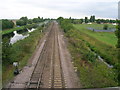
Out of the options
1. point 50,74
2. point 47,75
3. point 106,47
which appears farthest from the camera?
point 106,47

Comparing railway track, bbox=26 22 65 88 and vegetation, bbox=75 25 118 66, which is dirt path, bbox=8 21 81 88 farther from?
vegetation, bbox=75 25 118 66

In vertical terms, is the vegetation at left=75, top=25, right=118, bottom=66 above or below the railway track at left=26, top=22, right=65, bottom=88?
above

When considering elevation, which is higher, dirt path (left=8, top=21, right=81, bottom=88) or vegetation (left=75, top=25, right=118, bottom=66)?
vegetation (left=75, top=25, right=118, bottom=66)

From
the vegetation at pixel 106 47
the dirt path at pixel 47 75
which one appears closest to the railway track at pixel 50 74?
the dirt path at pixel 47 75

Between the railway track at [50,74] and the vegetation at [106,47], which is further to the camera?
the vegetation at [106,47]

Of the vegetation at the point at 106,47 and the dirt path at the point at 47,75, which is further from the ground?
the vegetation at the point at 106,47

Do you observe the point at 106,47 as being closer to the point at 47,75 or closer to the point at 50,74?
the point at 50,74

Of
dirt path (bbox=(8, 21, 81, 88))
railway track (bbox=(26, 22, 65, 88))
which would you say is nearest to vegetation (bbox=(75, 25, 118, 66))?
dirt path (bbox=(8, 21, 81, 88))

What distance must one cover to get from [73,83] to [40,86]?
2858 millimetres

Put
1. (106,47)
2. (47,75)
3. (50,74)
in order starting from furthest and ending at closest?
(106,47)
(50,74)
(47,75)

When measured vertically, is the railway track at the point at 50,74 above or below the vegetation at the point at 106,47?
below

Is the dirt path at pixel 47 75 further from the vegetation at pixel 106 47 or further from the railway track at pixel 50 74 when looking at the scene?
the vegetation at pixel 106 47

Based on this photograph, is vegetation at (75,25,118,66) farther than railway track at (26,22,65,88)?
Yes

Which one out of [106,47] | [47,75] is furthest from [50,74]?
[106,47]
